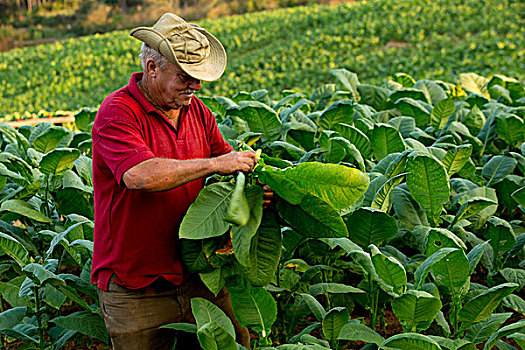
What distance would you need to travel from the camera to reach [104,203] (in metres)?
2.11

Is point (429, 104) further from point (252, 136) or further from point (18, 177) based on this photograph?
point (18, 177)

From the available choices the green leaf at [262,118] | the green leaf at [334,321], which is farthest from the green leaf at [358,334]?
the green leaf at [262,118]

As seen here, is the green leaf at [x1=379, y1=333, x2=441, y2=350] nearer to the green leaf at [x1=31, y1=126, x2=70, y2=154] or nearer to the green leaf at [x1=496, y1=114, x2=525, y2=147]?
the green leaf at [x1=496, y1=114, x2=525, y2=147]

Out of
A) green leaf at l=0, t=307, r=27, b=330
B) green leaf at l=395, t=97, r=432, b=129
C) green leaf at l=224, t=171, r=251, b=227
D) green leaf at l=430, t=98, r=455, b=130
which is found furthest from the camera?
green leaf at l=395, t=97, r=432, b=129

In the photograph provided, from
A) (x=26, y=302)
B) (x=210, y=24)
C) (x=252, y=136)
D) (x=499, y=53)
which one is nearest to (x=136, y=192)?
(x=26, y=302)

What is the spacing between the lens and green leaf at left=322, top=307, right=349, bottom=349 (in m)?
2.27

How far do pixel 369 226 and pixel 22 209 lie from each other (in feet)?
6.23

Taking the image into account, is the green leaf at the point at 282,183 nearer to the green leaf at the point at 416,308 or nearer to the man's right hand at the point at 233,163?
the man's right hand at the point at 233,163

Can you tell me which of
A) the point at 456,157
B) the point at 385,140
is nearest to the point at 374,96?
the point at 385,140

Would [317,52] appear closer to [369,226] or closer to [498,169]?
[498,169]

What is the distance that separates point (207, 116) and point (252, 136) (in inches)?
48.1

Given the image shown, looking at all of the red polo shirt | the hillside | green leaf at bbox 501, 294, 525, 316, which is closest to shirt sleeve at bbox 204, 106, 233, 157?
the red polo shirt

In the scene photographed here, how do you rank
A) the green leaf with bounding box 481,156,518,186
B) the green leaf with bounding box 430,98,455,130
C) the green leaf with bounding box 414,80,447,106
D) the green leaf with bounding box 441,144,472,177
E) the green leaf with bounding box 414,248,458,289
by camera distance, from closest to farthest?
1. the green leaf with bounding box 414,248,458,289
2. the green leaf with bounding box 441,144,472,177
3. the green leaf with bounding box 481,156,518,186
4. the green leaf with bounding box 430,98,455,130
5. the green leaf with bounding box 414,80,447,106

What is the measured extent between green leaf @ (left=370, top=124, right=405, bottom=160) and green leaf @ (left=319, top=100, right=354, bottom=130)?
0.50 metres
